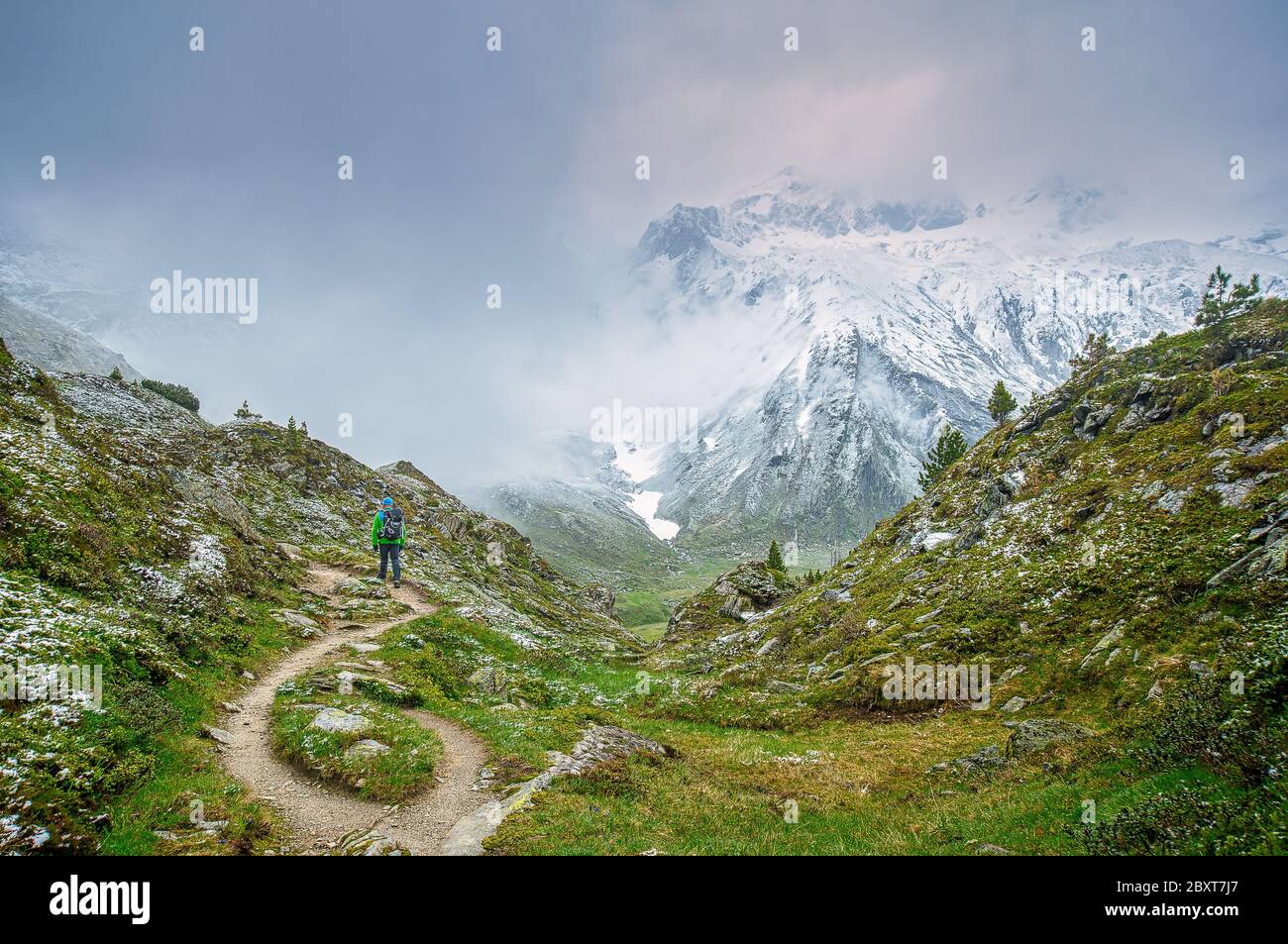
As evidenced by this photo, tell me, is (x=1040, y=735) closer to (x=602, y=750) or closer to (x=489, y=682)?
(x=602, y=750)

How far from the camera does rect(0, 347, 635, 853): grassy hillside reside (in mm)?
10195

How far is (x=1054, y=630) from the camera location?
2339cm

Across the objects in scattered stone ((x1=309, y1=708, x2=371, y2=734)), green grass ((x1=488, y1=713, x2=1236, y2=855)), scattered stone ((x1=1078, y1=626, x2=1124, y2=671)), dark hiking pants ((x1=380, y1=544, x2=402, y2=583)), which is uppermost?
dark hiking pants ((x1=380, y1=544, x2=402, y2=583))

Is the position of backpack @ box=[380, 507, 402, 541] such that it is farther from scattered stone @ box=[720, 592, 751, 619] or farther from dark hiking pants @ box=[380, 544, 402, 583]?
scattered stone @ box=[720, 592, 751, 619]

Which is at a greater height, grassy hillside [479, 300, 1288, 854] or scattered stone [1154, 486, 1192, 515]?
scattered stone [1154, 486, 1192, 515]

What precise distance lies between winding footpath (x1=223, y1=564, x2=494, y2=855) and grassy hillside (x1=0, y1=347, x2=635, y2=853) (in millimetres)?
810

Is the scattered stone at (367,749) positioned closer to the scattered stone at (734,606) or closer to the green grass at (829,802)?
the green grass at (829,802)

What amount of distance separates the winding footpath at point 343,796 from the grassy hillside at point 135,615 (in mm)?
810

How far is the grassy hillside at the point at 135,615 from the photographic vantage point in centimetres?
1020

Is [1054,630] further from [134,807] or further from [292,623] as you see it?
[292,623]

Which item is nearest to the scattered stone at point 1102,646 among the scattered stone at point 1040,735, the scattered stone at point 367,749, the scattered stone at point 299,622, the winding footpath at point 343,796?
the scattered stone at point 1040,735

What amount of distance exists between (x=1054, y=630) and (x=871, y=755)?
10503 mm

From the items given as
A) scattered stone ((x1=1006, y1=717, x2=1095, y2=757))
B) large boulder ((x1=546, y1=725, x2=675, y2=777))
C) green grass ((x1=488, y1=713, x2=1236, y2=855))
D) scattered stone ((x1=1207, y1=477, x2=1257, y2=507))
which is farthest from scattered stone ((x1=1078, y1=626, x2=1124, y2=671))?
large boulder ((x1=546, y1=725, x2=675, y2=777))

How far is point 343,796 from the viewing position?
13.7 meters
